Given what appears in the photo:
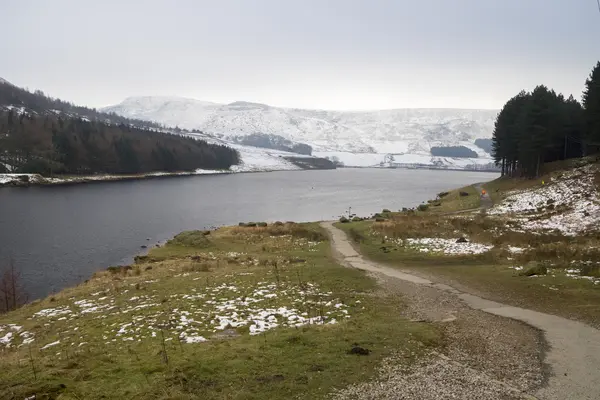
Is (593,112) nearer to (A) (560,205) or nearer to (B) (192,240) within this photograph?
(A) (560,205)

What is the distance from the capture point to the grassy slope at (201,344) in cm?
984

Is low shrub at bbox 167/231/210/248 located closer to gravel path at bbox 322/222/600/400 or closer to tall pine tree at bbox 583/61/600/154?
gravel path at bbox 322/222/600/400

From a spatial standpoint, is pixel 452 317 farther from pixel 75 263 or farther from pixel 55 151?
pixel 55 151

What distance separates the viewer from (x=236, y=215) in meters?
83.8

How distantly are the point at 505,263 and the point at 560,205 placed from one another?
96.6 feet

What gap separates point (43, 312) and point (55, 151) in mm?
193119

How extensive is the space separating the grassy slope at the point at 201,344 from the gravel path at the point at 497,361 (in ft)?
2.73

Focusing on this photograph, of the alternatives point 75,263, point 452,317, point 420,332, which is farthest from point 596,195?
point 75,263

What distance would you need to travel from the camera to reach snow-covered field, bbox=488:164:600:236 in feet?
132

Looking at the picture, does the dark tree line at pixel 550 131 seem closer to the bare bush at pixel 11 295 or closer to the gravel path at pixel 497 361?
the gravel path at pixel 497 361

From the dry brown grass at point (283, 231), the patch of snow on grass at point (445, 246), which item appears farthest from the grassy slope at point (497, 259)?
the dry brown grass at point (283, 231)

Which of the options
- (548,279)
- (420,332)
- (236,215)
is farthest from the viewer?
(236,215)

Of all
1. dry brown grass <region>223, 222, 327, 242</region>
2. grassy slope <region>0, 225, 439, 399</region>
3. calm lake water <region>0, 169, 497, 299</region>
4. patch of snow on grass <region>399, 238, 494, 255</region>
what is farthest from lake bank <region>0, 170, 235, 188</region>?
patch of snow on grass <region>399, 238, 494, 255</region>

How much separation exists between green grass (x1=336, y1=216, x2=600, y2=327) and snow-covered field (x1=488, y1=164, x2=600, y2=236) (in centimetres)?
484
